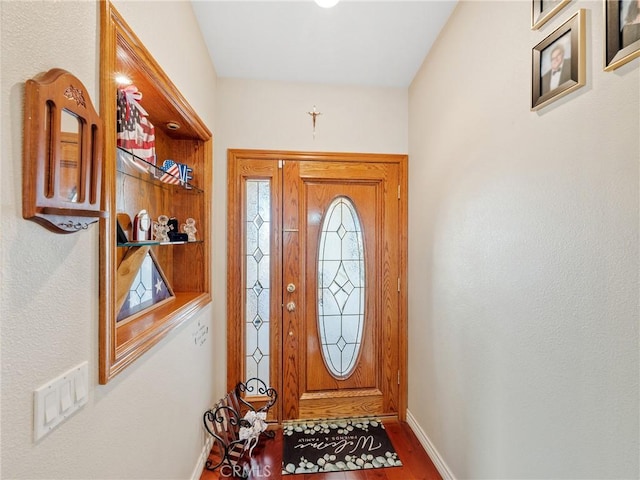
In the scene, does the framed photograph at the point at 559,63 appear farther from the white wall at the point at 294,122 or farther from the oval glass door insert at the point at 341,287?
the oval glass door insert at the point at 341,287

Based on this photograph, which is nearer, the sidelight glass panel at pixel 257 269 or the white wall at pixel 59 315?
the white wall at pixel 59 315

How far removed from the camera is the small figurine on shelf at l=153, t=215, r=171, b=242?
1562 millimetres

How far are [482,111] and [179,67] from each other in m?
1.55

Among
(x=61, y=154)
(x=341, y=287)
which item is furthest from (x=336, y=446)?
(x=61, y=154)

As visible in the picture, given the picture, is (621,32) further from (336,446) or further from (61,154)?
(336,446)

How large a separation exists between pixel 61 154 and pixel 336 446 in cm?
226

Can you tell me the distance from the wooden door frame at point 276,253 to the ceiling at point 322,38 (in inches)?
23.2

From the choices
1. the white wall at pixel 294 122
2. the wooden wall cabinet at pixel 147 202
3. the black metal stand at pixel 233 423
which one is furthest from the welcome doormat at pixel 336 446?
the wooden wall cabinet at pixel 147 202

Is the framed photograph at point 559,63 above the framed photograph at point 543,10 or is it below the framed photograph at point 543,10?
below

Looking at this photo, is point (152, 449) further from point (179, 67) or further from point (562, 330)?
point (179, 67)

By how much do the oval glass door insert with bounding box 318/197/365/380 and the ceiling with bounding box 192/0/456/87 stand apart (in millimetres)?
993

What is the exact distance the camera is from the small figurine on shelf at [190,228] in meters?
1.85

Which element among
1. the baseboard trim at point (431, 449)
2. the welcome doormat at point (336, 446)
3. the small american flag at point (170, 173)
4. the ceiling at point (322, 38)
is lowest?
the welcome doormat at point (336, 446)

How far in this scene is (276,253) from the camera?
225 centimetres
